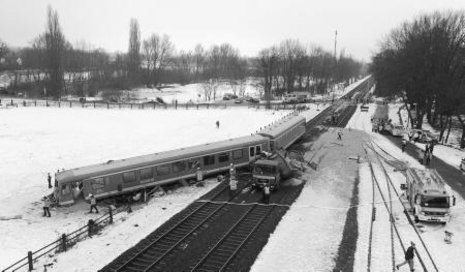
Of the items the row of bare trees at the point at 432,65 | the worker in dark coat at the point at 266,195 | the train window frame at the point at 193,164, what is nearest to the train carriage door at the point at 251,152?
the train window frame at the point at 193,164

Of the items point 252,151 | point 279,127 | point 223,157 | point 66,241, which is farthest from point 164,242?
point 279,127

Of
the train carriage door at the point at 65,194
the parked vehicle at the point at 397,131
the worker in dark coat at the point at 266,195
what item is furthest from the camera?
the parked vehicle at the point at 397,131

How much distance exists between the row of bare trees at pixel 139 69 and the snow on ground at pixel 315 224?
74051 mm

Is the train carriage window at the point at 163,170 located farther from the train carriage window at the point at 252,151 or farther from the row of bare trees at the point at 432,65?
the row of bare trees at the point at 432,65

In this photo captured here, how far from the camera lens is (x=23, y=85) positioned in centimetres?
11388

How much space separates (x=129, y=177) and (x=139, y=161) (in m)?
1.45

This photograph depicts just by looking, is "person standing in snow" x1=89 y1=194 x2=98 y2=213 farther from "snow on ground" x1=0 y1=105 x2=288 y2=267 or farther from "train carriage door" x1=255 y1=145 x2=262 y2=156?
"train carriage door" x1=255 y1=145 x2=262 y2=156

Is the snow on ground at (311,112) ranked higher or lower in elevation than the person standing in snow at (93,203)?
higher

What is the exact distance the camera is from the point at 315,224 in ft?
80.8

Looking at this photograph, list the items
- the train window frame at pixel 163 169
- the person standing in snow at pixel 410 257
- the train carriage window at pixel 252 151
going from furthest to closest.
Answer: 1. the train carriage window at pixel 252 151
2. the train window frame at pixel 163 169
3. the person standing in snow at pixel 410 257

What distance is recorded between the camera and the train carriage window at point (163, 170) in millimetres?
30980

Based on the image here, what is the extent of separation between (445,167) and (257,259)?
26294 millimetres

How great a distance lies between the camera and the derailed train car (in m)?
28.2

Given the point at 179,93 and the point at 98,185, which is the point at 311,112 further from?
the point at 179,93
